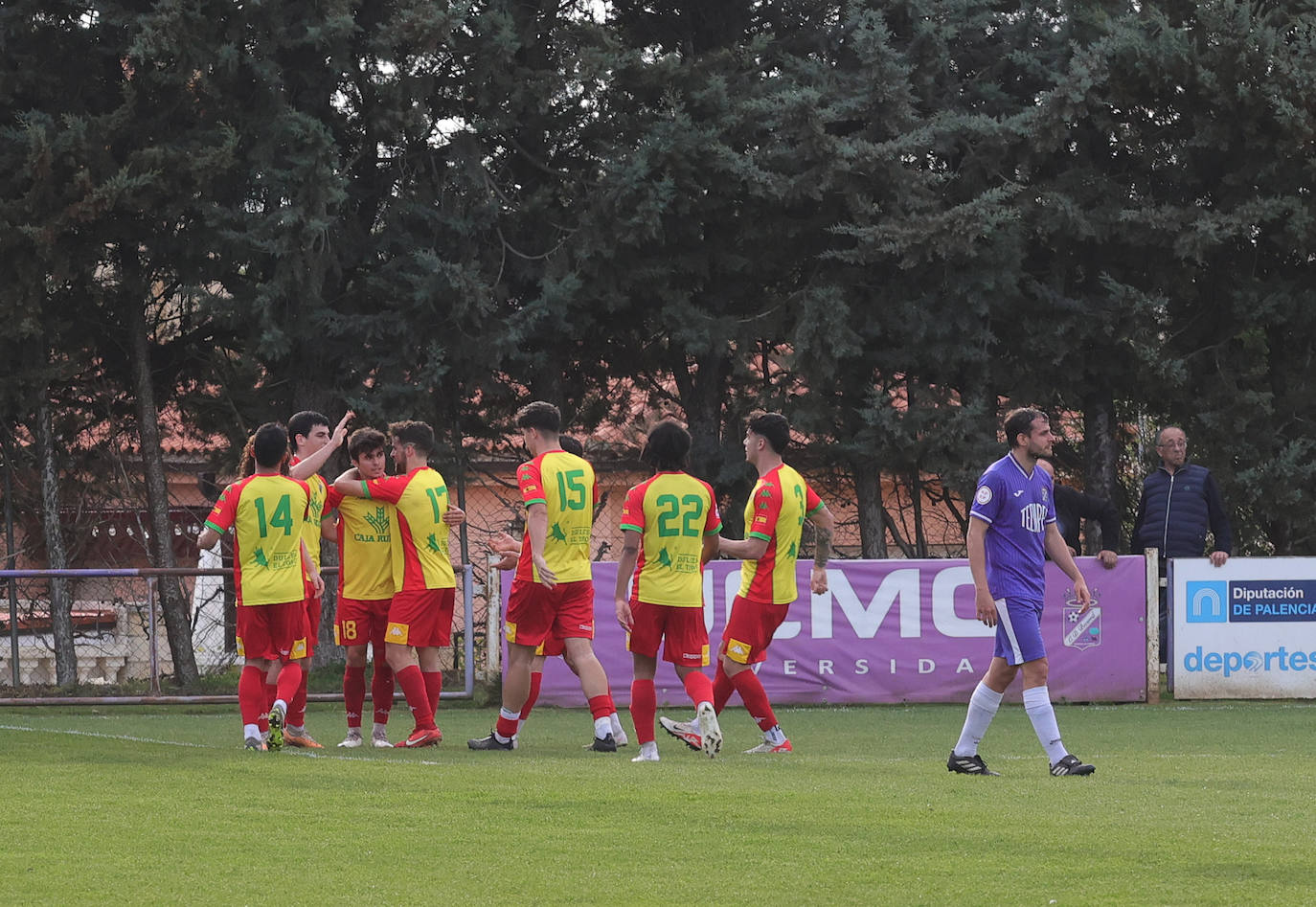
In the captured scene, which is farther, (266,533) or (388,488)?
(388,488)

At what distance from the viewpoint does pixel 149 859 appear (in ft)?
20.0

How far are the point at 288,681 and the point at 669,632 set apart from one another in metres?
2.40

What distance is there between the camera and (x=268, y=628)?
10.3m

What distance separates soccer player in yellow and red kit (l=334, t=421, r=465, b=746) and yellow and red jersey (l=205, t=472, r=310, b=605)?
445mm

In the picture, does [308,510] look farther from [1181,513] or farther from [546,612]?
[1181,513]

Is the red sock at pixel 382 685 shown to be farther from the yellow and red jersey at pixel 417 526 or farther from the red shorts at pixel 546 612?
the red shorts at pixel 546 612

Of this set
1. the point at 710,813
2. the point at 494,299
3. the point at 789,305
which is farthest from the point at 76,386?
the point at 710,813

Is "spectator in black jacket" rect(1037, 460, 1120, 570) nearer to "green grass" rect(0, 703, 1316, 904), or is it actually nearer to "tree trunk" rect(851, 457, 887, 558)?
"tree trunk" rect(851, 457, 887, 558)

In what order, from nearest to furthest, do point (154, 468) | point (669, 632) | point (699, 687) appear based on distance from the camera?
point (699, 687)
point (669, 632)
point (154, 468)

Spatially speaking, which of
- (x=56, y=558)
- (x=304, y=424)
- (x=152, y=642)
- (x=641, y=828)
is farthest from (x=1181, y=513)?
(x=56, y=558)

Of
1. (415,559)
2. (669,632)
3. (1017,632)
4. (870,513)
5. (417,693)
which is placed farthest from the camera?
(870,513)

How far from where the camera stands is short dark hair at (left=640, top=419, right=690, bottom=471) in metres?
9.92

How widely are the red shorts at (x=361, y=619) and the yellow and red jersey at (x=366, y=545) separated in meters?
0.04

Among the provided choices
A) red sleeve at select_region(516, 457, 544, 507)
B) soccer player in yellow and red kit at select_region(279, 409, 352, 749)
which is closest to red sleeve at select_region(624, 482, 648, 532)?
red sleeve at select_region(516, 457, 544, 507)
